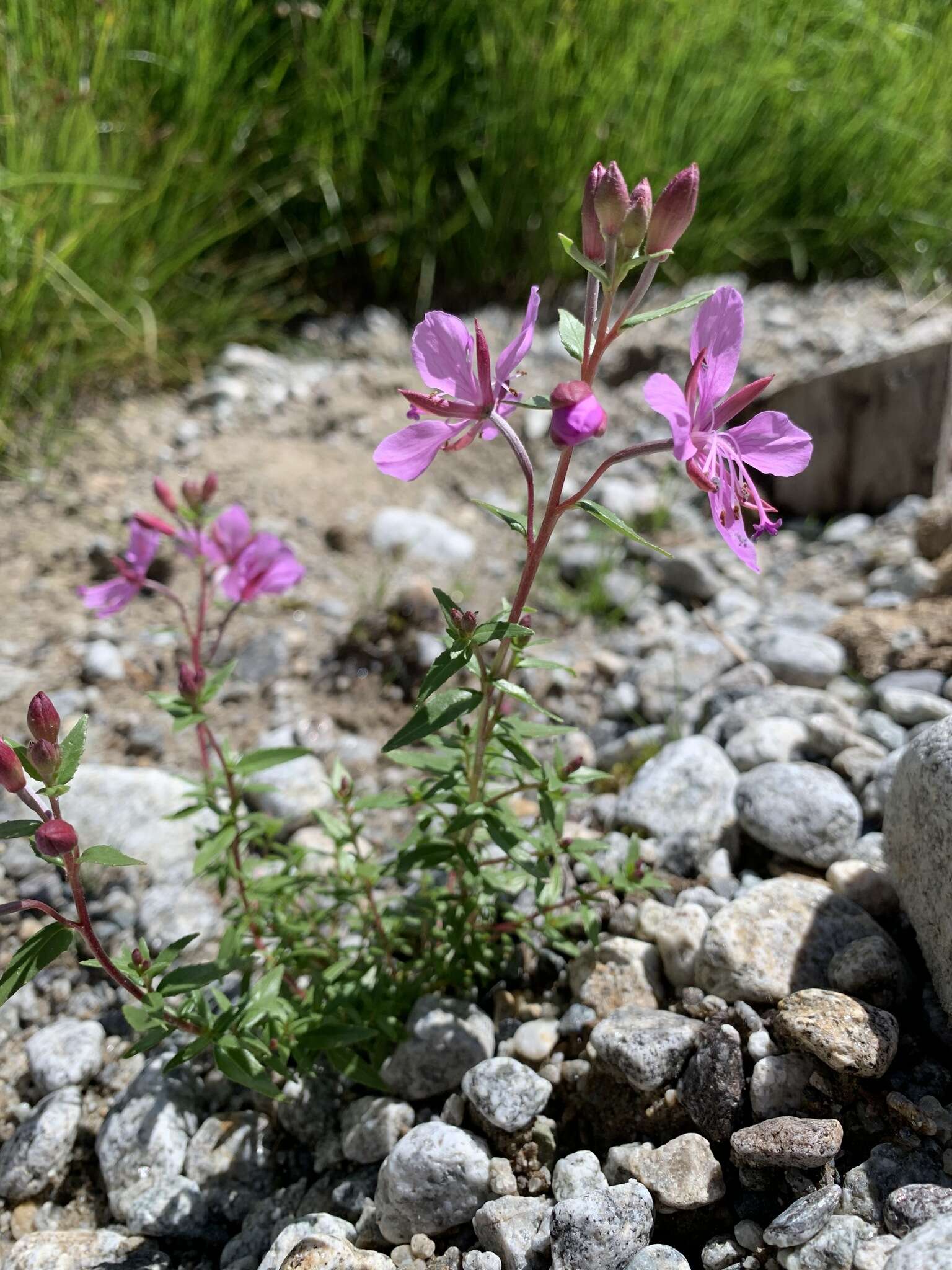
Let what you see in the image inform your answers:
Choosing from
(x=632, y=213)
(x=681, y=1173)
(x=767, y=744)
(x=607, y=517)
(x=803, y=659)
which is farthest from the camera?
(x=803, y=659)

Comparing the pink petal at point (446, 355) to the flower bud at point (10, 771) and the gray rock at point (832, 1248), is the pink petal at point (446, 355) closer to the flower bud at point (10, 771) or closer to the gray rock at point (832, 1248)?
the flower bud at point (10, 771)

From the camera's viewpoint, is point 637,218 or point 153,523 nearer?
point 637,218

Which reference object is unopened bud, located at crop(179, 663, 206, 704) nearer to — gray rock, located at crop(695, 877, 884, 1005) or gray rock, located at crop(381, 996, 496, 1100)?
gray rock, located at crop(381, 996, 496, 1100)

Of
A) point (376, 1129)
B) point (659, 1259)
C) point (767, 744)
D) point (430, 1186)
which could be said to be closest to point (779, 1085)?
point (659, 1259)

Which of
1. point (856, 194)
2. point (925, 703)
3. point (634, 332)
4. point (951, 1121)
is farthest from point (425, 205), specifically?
point (951, 1121)

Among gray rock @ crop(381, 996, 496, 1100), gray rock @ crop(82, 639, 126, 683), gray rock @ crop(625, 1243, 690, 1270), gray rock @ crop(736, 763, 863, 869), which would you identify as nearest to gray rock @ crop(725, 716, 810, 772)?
gray rock @ crop(736, 763, 863, 869)

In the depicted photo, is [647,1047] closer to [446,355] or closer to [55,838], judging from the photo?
[55,838]

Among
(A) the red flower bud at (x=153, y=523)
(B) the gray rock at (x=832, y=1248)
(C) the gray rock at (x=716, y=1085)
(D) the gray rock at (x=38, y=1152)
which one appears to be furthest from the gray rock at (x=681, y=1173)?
(A) the red flower bud at (x=153, y=523)
